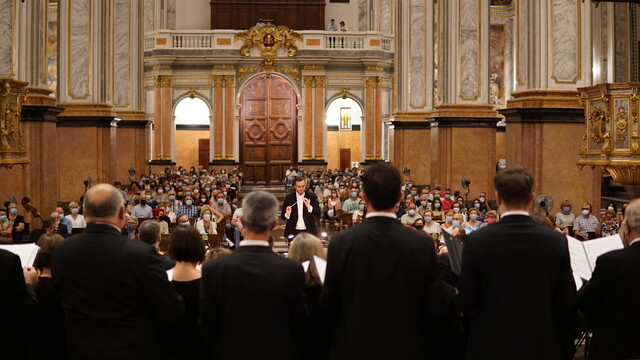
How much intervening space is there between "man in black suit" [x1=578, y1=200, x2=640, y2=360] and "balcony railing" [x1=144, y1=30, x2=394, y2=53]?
37.6m

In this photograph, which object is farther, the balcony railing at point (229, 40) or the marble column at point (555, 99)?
the balcony railing at point (229, 40)

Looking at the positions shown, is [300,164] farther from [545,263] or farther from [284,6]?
[545,263]

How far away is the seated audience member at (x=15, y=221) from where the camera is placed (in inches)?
621

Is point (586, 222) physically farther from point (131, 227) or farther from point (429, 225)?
point (131, 227)

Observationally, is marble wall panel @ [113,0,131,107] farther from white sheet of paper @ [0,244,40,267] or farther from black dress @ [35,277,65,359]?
black dress @ [35,277,65,359]

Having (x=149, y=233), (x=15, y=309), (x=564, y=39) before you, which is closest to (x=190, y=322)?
(x=15, y=309)

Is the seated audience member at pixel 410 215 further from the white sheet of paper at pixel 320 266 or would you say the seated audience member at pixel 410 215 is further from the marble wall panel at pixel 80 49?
the white sheet of paper at pixel 320 266

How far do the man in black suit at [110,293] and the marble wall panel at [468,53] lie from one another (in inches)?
772

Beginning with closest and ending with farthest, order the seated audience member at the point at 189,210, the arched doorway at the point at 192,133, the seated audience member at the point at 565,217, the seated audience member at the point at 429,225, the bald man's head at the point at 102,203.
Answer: the bald man's head at the point at 102,203 < the seated audience member at the point at 565,217 < the seated audience member at the point at 429,225 < the seated audience member at the point at 189,210 < the arched doorway at the point at 192,133

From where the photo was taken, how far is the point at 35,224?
18.7 meters

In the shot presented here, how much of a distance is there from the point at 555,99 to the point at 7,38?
1159 cm

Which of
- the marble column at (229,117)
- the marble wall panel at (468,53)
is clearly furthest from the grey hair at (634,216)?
the marble column at (229,117)

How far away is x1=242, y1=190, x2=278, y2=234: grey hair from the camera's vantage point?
4.88m

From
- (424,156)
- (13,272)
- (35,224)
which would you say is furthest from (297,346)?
(424,156)
